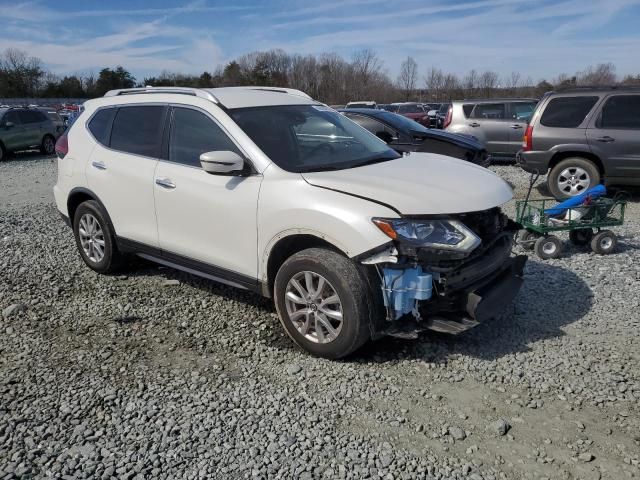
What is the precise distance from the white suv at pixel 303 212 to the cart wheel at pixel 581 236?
8.11 ft

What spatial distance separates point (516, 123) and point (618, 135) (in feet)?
16.2

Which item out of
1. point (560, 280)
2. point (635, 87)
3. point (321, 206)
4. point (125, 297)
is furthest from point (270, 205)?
point (635, 87)

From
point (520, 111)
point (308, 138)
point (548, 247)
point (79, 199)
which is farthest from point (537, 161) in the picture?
point (79, 199)

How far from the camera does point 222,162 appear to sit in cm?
388

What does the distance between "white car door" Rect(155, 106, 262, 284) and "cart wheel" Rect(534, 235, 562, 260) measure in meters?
3.41

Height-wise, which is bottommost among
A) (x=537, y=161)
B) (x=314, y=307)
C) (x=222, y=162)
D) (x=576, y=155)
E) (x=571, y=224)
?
(x=314, y=307)

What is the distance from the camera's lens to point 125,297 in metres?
5.07

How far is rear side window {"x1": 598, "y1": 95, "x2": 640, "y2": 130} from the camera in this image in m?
8.68

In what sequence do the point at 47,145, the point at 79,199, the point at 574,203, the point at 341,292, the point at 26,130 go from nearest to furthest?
the point at 341,292
the point at 79,199
the point at 574,203
the point at 26,130
the point at 47,145

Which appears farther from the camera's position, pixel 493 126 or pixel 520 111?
pixel 520 111

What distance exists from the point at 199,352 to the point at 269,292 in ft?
2.28

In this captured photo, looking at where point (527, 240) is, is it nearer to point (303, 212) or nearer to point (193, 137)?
point (303, 212)

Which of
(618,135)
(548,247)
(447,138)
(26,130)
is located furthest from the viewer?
(26,130)

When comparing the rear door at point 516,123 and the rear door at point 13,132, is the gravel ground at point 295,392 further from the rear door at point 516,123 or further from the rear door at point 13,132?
the rear door at point 13,132
